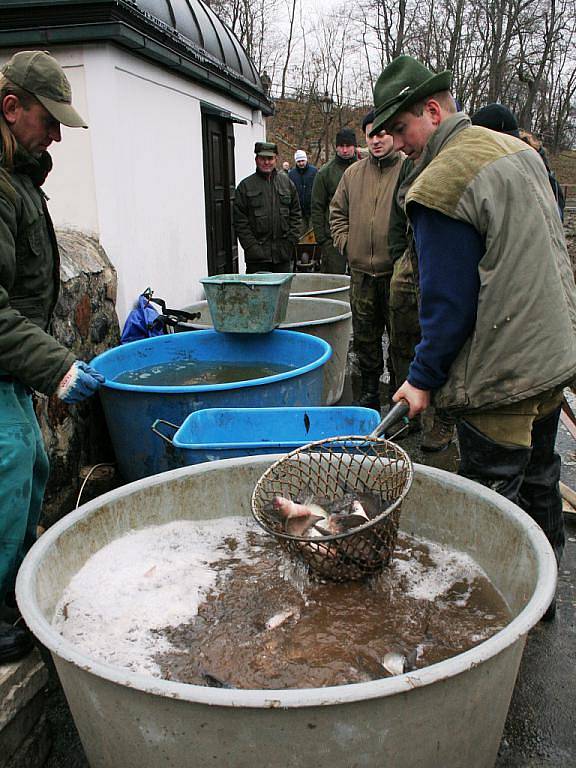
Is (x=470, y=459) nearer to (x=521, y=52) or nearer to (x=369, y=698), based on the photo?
(x=369, y=698)

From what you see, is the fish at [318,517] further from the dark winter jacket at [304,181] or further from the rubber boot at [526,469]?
the dark winter jacket at [304,181]

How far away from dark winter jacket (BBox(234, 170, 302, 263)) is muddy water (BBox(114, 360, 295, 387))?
289 cm

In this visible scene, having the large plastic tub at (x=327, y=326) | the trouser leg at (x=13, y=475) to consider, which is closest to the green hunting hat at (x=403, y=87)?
the trouser leg at (x=13, y=475)

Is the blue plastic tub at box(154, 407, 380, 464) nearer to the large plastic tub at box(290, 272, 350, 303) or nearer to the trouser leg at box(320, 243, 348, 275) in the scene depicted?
the large plastic tub at box(290, 272, 350, 303)

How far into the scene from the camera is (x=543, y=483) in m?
3.00

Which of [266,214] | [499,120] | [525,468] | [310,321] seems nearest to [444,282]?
[525,468]

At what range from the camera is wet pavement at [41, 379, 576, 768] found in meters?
2.46

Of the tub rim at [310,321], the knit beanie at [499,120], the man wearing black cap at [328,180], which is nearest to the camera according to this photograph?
the knit beanie at [499,120]

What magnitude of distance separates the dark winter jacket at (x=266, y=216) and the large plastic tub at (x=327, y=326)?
54.0 inches

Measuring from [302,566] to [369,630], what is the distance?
1.23 ft

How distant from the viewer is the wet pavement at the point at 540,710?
2.46 m

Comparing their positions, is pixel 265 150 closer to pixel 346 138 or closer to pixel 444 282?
pixel 346 138

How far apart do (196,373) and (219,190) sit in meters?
4.08

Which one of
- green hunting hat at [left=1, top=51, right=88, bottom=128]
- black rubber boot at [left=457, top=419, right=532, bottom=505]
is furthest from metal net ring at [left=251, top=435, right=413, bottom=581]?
green hunting hat at [left=1, top=51, right=88, bottom=128]
